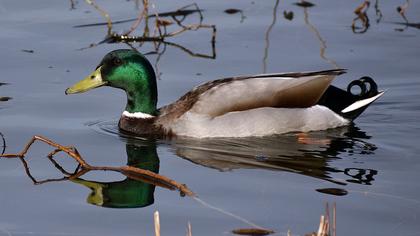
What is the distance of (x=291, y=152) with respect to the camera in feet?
33.2

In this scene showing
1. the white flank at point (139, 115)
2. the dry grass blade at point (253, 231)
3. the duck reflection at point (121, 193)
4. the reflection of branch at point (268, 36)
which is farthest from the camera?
the reflection of branch at point (268, 36)

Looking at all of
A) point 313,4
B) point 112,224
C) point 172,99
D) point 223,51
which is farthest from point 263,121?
point 313,4

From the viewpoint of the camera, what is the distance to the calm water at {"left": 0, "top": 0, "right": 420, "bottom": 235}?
317 inches

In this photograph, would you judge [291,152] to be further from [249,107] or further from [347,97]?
[347,97]

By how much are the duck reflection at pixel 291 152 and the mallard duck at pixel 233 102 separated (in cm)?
15

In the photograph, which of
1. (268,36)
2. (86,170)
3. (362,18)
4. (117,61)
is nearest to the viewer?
(86,170)

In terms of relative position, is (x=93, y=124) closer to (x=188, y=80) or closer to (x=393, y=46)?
(x=188, y=80)

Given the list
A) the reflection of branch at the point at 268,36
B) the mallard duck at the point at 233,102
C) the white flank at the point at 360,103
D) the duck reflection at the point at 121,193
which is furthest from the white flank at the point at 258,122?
the reflection of branch at the point at 268,36

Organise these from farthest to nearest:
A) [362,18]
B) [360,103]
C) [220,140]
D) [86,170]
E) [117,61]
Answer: [362,18], [360,103], [117,61], [220,140], [86,170]

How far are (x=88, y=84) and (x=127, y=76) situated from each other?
1.28 feet

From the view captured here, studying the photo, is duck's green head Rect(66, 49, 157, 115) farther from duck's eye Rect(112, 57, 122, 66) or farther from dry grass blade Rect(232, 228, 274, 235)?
dry grass blade Rect(232, 228, 274, 235)

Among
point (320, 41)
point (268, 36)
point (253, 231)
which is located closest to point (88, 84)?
point (268, 36)

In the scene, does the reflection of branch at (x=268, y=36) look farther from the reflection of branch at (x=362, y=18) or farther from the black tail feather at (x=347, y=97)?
the black tail feather at (x=347, y=97)

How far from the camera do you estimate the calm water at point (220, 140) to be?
8047 millimetres
